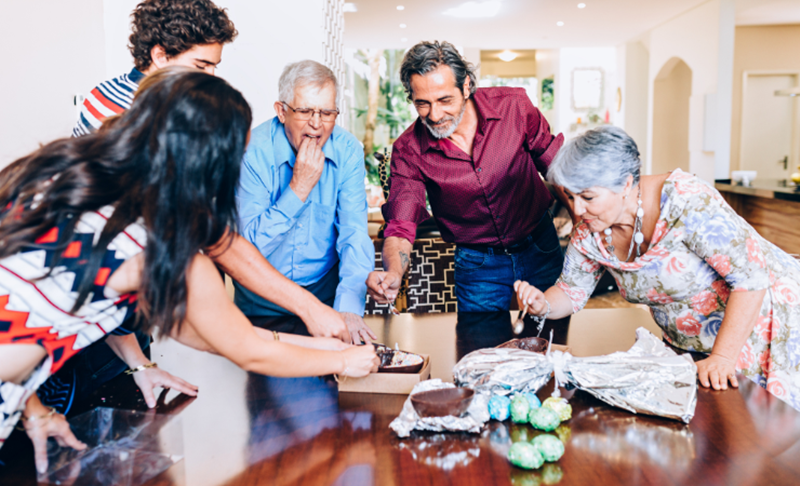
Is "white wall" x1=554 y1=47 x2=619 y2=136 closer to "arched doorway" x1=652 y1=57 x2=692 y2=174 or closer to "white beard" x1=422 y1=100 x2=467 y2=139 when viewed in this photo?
"arched doorway" x1=652 y1=57 x2=692 y2=174

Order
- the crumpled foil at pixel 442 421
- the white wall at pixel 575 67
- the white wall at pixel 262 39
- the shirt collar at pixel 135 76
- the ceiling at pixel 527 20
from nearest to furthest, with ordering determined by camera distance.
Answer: the crumpled foil at pixel 442 421, the shirt collar at pixel 135 76, the white wall at pixel 262 39, the ceiling at pixel 527 20, the white wall at pixel 575 67

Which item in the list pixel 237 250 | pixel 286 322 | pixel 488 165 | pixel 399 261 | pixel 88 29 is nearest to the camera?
pixel 237 250

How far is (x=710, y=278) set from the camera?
1.45 meters

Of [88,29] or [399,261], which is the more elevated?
[88,29]

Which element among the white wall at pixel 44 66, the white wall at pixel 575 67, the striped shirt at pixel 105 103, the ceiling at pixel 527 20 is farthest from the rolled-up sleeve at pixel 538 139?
the white wall at pixel 575 67

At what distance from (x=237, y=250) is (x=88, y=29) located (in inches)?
80.5

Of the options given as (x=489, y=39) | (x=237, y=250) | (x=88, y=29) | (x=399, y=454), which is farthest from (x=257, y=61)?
(x=489, y=39)

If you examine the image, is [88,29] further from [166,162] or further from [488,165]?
[166,162]

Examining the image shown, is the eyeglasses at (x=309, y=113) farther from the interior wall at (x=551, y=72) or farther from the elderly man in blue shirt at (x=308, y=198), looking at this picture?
the interior wall at (x=551, y=72)

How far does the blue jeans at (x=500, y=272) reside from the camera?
213 cm

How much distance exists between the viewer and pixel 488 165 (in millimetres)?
2057

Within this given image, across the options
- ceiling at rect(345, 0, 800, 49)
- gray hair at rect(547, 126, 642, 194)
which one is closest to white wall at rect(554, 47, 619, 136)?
ceiling at rect(345, 0, 800, 49)

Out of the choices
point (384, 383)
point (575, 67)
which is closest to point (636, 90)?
point (575, 67)

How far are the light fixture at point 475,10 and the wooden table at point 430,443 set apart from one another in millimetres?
7098
